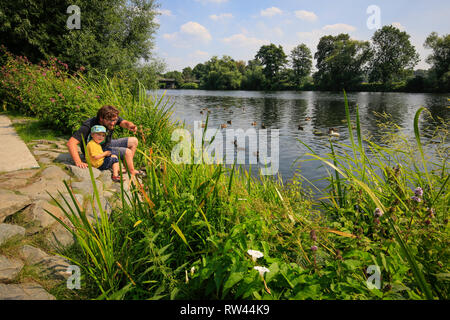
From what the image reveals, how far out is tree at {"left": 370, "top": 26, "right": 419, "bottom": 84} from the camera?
53656mm

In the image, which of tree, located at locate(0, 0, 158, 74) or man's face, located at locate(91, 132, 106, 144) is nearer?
man's face, located at locate(91, 132, 106, 144)

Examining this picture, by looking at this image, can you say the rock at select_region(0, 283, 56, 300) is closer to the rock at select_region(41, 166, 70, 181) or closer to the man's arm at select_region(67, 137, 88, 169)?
the rock at select_region(41, 166, 70, 181)

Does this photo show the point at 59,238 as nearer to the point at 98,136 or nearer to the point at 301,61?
the point at 98,136

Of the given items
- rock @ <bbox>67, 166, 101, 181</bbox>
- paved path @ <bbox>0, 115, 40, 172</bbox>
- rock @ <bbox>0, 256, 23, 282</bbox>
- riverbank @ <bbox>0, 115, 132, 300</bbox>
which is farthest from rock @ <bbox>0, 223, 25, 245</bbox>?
paved path @ <bbox>0, 115, 40, 172</bbox>

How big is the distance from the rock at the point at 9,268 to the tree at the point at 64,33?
38.1 feet

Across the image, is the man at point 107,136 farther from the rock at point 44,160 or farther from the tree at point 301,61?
the tree at point 301,61

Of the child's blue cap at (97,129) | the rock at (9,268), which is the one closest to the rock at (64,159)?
the child's blue cap at (97,129)

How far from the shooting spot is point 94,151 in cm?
377

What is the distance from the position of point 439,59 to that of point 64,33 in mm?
61101

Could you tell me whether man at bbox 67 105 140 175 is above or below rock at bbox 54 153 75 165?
above

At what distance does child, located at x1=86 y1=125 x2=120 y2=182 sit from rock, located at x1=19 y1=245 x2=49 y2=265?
5.46 ft

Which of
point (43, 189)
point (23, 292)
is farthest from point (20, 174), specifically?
point (23, 292)
